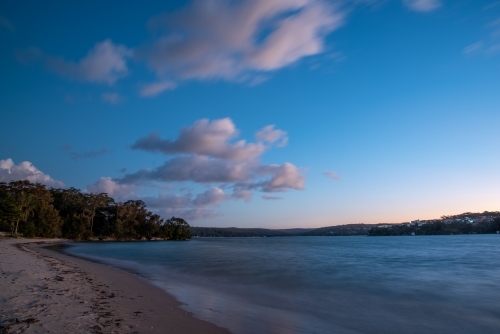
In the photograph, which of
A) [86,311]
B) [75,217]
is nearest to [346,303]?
[86,311]

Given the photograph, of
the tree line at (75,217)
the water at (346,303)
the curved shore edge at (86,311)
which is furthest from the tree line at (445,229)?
the curved shore edge at (86,311)

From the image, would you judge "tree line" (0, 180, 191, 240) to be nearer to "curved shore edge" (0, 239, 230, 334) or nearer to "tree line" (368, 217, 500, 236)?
"curved shore edge" (0, 239, 230, 334)

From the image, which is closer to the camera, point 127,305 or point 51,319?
point 51,319

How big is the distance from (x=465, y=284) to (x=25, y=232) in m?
72.0

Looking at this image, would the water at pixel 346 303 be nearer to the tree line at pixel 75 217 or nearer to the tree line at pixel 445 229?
the tree line at pixel 75 217

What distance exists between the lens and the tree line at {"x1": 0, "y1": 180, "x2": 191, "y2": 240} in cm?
6241

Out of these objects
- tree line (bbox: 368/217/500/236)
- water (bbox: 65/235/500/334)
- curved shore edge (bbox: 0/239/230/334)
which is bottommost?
water (bbox: 65/235/500/334)

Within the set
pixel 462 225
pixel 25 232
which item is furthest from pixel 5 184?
pixel 462 225

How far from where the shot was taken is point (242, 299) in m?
13.2

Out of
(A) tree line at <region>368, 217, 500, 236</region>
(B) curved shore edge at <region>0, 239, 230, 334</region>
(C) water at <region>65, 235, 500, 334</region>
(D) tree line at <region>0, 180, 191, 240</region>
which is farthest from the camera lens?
(A) tree line at <region>368, 217, 500, 236</region>

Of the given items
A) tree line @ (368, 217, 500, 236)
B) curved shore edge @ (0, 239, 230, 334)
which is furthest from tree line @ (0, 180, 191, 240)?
tree line @ (368, 217, 500, 236)

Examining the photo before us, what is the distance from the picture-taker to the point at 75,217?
85.2 m

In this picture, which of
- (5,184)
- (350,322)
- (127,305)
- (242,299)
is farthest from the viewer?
(5,184)

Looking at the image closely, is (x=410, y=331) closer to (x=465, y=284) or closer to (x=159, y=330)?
(x=159, y=330)
